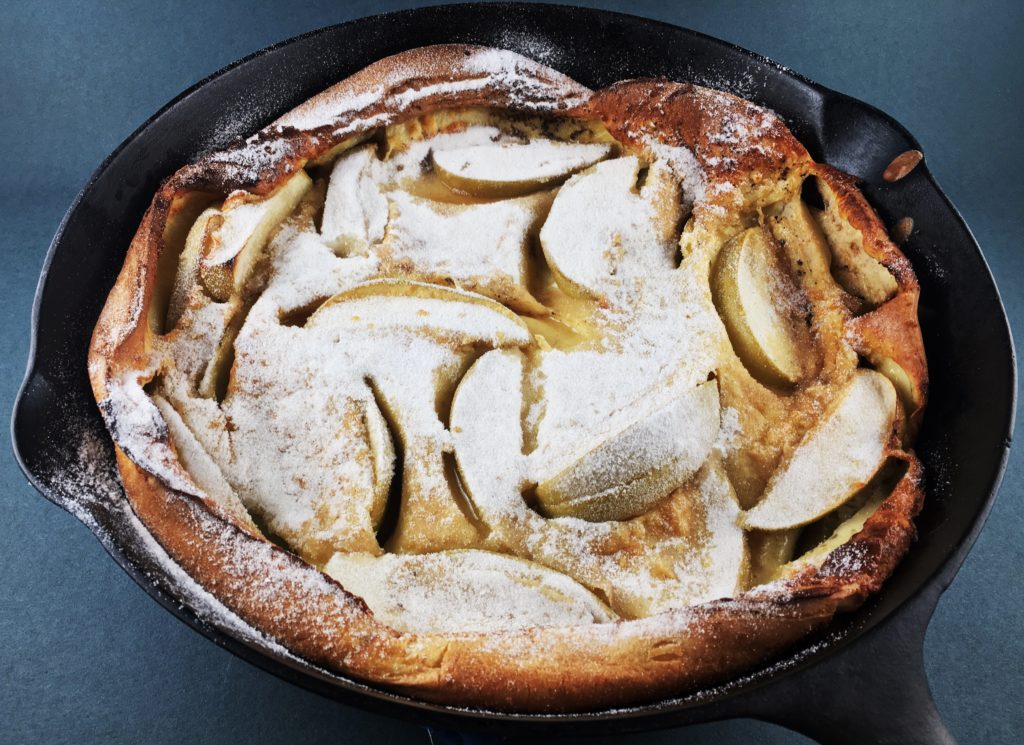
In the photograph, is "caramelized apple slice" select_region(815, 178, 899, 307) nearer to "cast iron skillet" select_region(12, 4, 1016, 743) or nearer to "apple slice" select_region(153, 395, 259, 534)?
"cast iron skillet" select_region(12, 4, 1016, 743)

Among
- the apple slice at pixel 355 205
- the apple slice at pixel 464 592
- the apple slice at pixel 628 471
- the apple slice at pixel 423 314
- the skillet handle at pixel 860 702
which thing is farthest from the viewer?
the apple slice at pixel 355 205

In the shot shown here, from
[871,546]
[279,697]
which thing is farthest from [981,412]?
[279,697]

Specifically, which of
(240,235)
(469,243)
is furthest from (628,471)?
(240,235)

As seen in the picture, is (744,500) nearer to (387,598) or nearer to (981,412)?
(981,412)

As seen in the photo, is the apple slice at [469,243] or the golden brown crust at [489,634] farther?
the apple slice at [469,243]

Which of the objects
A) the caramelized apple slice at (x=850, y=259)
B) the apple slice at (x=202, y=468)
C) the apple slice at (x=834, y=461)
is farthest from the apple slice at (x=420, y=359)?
the caramelized apple slice at (x=850, y=259)

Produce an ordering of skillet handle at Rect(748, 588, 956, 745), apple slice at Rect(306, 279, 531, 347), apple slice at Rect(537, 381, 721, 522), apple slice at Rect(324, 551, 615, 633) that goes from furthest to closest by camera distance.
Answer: apple slice at Rect(306, 279, 531, 347)
apple slice at Rect(537, 381, 721, 522)
apple slice at Rect(324, 551, 615, 633)
skillet handle at Rect(748, 588, 956, 745)

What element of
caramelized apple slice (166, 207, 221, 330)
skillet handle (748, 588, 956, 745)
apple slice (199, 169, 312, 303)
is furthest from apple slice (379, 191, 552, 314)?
skillet handle (748, 588, 956, 745)

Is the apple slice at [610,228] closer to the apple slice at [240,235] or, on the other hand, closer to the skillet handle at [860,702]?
the apple slice at [240,235]
